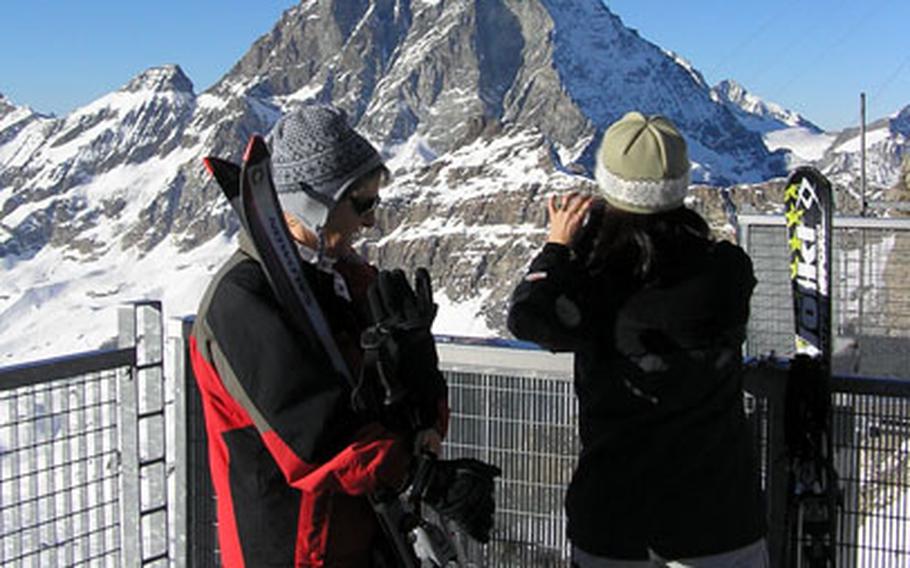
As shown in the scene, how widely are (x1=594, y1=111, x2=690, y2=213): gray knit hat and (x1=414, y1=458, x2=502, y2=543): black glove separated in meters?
0.91

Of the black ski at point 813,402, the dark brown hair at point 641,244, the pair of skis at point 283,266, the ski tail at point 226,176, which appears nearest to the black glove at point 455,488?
the pair of skis at point 283,266

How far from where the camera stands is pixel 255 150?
289cm

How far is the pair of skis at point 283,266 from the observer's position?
2764 mm

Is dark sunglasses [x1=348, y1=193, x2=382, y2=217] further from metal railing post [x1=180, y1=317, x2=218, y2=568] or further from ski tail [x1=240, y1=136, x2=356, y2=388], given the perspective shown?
metal railing post [x1=180, y1=317, x2=218, y2=568]

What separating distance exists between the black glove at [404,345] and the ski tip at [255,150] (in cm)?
48

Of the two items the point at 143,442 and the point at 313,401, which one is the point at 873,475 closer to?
the point at 313,401

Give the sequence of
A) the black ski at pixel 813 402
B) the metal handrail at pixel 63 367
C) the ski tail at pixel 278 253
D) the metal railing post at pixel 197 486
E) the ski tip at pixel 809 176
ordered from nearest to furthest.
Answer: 1. the ski tail at pixel 278 253
2. the black ski at pixel 813 402
3. the ski tip at pixel 809 176
4. the metal handrail at pixel 63 367
5. the metal railing post at pixel 197 486

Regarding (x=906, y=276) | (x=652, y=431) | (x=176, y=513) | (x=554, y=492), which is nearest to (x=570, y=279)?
(x=652, y=431)

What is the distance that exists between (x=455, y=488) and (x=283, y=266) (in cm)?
A: 78

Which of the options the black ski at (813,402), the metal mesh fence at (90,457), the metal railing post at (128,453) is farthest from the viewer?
the metal railing post at (128,453)

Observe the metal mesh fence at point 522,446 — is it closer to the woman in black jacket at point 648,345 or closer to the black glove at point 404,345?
the woman in black jacket at point 648,345

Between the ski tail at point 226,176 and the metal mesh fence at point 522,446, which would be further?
the metal mesh fence at point 522,446

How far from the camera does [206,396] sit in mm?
2883

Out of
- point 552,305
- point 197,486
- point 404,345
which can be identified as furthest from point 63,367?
point 552,305
